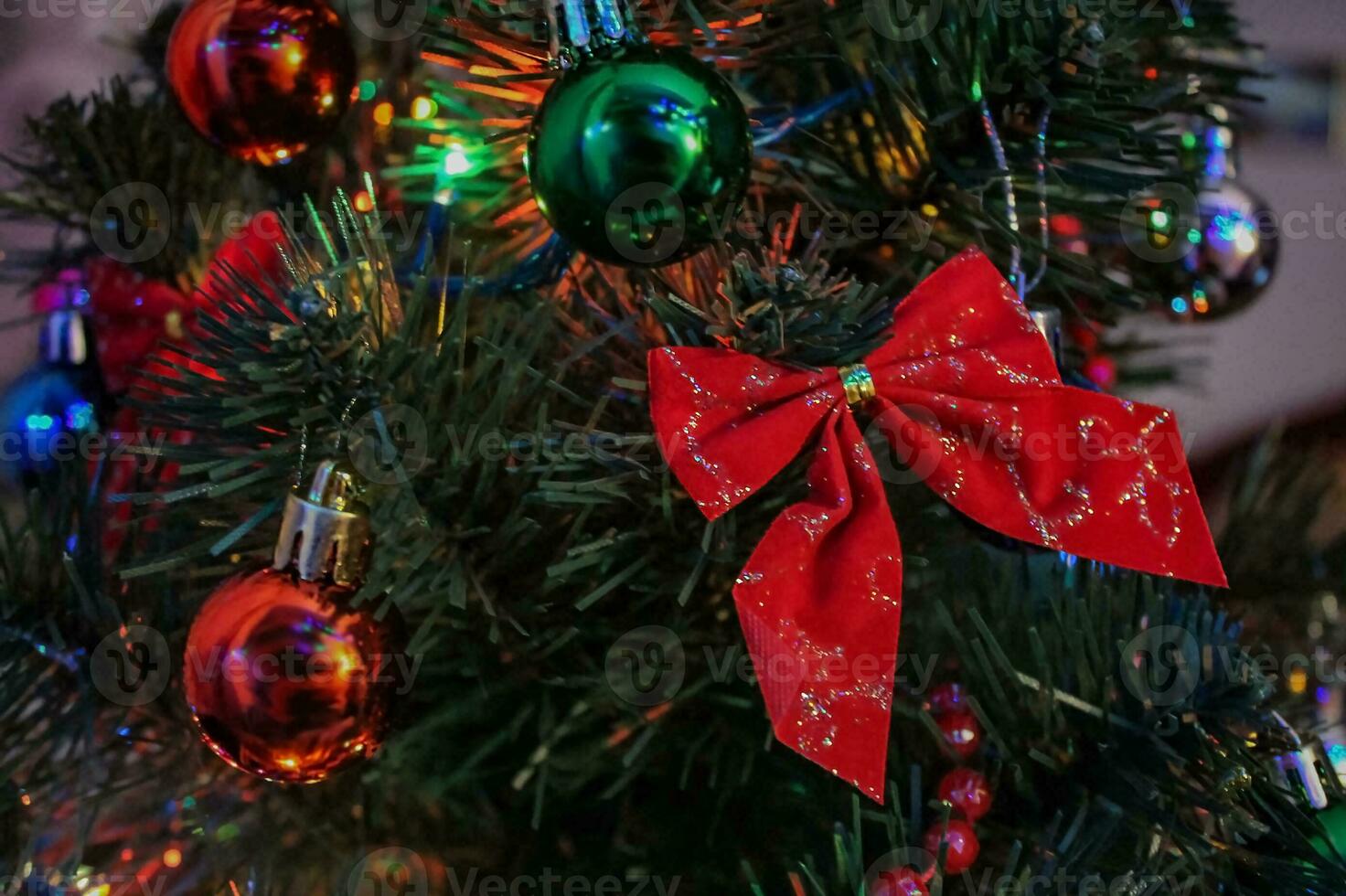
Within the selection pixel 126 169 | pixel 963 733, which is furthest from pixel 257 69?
pixel 963 733

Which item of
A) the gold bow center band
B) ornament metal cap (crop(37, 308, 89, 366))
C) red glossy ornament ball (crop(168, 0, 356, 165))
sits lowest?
ornament metal cap (crop(37, 308, 89, 366))

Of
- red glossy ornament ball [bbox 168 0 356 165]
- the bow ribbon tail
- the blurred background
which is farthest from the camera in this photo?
the blurred background

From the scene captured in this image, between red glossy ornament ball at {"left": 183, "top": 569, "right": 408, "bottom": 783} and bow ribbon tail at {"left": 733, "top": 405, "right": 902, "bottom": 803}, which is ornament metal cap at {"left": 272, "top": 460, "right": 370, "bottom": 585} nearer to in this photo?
red glossy ornament ball at {"left": 183, "top": 569, "right": 408, "bottom": 783}

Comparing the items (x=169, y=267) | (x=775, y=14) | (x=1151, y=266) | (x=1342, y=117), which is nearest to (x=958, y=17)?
(x=775, y=14)

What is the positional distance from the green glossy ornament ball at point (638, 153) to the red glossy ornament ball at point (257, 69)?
16cm

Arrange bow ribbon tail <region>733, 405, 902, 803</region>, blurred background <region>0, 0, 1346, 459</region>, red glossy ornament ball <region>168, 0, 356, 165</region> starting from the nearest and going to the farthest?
bow ribbon tail <region>733, 405, 902, 803</region>, red glossy ornament ball <region>168, 0, 356, 165</region>, blurred background <region>0, 0, 1346, 459</region>

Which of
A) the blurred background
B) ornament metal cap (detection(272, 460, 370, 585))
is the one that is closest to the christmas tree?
ornament metal cap (detection(272, 460, 370, 585))

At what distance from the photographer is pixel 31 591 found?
17.1 inches

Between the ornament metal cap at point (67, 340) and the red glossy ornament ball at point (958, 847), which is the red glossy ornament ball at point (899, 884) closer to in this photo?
the red glossy ornament ball at point (958, 847)

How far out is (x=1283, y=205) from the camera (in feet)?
3.38

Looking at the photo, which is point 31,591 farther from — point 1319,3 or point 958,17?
point 1319,3

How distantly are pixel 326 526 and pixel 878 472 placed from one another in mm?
174

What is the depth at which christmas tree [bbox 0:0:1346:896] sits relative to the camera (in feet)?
1.11

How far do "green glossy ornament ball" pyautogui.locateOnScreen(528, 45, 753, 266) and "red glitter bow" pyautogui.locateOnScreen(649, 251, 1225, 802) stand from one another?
41mm
